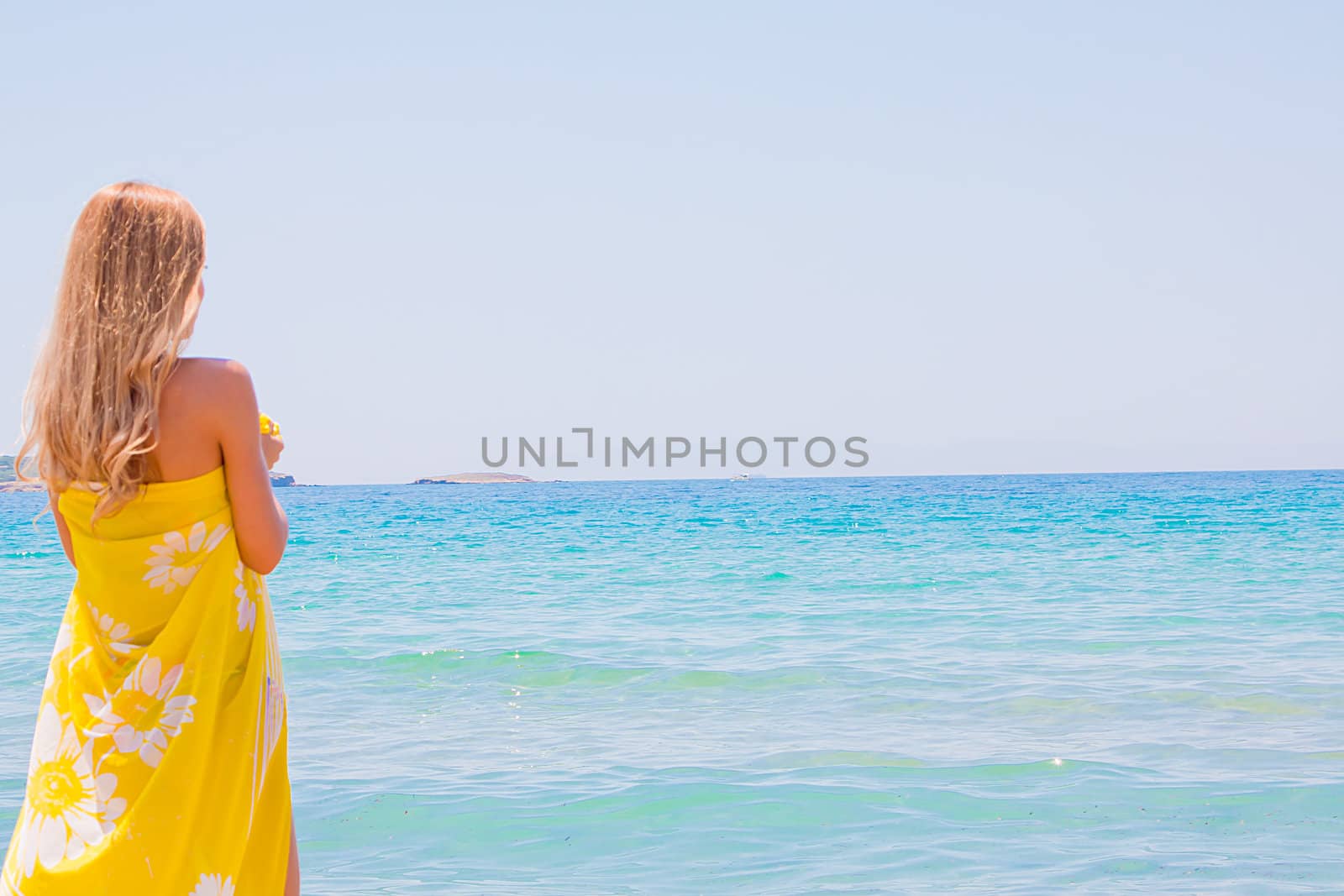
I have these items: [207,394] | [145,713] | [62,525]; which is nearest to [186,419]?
[207,394]

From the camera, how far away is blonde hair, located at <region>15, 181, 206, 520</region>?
7.00 ft

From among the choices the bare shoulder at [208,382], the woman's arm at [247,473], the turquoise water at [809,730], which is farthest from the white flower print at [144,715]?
the turquoise water at [809,730]

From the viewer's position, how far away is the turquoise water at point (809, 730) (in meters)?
4.62

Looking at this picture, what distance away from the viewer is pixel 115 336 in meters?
2.13

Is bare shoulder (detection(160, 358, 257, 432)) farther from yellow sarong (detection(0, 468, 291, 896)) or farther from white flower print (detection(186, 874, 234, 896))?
white flower print (detection(186, 874, 234, 896))

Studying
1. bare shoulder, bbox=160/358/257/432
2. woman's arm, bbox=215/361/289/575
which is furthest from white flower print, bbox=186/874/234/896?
bare shoulder, bbox=160/358/257/432

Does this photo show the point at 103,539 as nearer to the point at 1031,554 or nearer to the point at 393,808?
the point at 393,808

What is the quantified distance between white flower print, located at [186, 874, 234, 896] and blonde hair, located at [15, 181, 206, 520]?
71cm

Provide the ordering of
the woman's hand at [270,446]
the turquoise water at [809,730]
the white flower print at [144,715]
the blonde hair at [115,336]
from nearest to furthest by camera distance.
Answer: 1. the blonde hair at [115,336]
2. the white flower print at [144,715]
3. the woman's hand at [270,446]
4. the turquoise water at [809,730]

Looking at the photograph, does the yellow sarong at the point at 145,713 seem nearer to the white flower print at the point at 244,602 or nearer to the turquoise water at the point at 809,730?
the white flower print at the point at 244,602

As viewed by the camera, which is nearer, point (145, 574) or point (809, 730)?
point (145, 574)

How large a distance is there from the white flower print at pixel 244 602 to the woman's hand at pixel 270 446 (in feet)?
0.67

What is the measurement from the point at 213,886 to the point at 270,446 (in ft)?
2.76

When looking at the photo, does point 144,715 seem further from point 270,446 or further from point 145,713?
point 270,446
